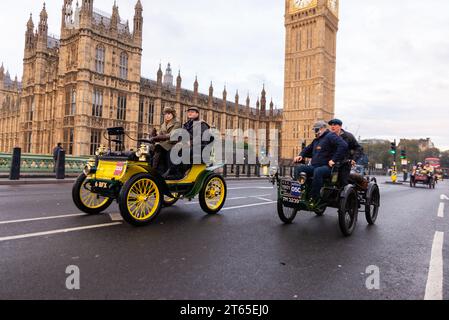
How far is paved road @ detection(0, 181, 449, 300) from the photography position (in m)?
2.43

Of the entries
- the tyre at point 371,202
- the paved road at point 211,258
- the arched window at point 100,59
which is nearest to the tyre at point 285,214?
the paved road at point 211,258

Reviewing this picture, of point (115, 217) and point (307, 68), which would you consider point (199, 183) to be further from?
point (307, 68)

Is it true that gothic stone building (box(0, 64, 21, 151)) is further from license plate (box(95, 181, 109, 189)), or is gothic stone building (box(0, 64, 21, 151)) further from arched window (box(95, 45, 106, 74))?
license plate (box(95, 181, 109, 189))

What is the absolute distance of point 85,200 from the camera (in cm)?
546

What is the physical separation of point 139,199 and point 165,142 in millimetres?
1190

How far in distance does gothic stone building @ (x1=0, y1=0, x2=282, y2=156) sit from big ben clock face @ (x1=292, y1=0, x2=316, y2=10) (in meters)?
37.2

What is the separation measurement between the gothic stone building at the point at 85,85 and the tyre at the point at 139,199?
3028cm

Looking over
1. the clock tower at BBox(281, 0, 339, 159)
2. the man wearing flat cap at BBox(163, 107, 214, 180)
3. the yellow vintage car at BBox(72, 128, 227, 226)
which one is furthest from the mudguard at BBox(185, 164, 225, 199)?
the clock tower at BBox(281, 0, 339, 159)

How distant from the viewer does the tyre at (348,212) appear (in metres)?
4.48

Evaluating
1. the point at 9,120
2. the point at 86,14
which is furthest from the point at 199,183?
the point at 9,120

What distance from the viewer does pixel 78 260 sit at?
2.98 m

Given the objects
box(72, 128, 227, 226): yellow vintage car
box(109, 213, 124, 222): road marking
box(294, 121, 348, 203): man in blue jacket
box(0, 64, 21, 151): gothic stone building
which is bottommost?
box(109, 213, 124, 222): road marking

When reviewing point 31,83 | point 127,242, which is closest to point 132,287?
point 127,242
